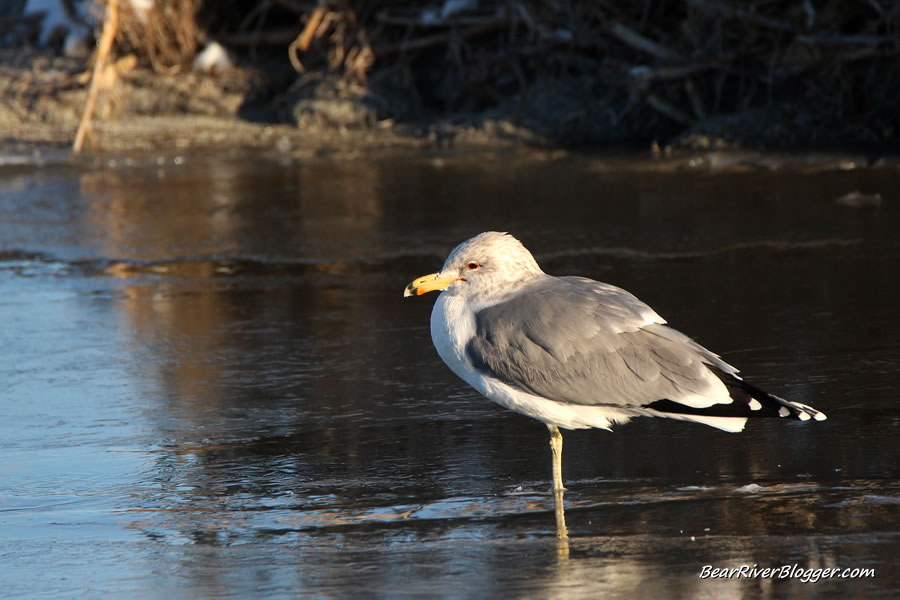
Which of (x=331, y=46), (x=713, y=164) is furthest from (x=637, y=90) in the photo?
(x=331, y=46)

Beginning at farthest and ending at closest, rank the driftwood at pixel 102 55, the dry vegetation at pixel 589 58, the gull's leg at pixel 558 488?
the driftwood at pixel 102 55 < the dry vegetation at pixel 589 58 < the gull's leg at pixel 558 488

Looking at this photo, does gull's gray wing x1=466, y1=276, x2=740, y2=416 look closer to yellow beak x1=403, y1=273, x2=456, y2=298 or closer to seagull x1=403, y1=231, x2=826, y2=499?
seagull x1=403, y1=231, x2=826, y2=499

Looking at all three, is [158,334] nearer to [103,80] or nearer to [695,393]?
[695,393]

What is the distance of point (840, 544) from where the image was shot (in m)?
3.43

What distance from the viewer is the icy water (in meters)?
3.49

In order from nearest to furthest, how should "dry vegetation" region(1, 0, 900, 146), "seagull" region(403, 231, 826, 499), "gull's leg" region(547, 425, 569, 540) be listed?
"gull's leg" region(547, 425, 569, 540) < "seagull" region(403, 231, 826, 499) < "dry vegetation" region(1, 0, 900, 146)

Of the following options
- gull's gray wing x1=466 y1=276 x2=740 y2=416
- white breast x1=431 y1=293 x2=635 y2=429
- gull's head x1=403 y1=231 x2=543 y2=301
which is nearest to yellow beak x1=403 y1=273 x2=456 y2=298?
gull's head x1=403 y1=231 x2=543 y2=301

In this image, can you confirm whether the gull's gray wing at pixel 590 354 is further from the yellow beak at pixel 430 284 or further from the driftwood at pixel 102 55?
the driftwood at pixel 102 55

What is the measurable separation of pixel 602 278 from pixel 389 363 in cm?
171

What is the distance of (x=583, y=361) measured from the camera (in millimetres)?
3953

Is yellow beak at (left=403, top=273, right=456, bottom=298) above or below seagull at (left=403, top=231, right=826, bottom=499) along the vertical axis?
above

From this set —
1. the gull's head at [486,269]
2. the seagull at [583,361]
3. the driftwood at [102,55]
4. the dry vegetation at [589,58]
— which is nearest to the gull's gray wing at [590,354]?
the seagull at [583,361]

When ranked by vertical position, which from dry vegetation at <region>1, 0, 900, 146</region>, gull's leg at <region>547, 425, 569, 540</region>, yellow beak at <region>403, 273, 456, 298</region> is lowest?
gull's leg at <region>547, 425, 569, 540</region>

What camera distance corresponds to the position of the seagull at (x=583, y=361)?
12.6 feet
